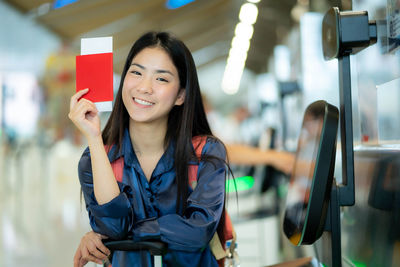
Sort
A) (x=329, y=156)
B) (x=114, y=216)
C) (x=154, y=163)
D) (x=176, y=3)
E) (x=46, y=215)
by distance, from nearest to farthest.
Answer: (x=329, y=156)
(x=114, y=216)
(x=154, y=163)
(x=46, y=215)
(x=176, y=3)

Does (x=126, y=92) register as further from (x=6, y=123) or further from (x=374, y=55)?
(x=6, y=123)

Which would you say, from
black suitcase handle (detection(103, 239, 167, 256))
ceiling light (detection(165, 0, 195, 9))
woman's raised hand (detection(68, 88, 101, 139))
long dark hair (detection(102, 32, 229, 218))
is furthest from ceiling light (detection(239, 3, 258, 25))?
black suitcase handle (detection(103, 239, 167, 256))

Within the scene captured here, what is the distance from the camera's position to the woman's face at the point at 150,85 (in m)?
1.41

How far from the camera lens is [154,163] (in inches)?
60.2

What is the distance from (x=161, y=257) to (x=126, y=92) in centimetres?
49

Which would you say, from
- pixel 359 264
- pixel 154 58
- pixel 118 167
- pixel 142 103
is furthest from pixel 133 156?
pixel 359 264

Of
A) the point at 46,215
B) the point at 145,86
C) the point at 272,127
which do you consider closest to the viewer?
the point at 145,86

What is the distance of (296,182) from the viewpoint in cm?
158

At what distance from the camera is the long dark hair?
1.43m

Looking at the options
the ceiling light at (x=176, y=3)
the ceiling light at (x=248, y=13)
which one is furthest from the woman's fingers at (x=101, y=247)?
the ceiling light at (x=176, y=3)

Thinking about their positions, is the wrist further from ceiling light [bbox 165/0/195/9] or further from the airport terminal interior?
ceiling light [bbox 165/0/195/9]

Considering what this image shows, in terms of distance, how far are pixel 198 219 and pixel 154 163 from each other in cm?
31

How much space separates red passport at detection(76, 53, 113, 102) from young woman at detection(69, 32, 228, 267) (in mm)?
23

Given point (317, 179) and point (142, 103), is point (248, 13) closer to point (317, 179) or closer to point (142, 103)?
point (142, 103)
